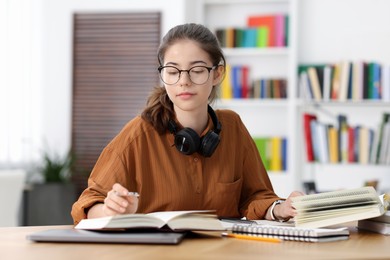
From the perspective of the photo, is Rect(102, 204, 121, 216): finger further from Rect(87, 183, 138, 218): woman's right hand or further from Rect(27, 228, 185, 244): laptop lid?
Rect(27, 228, 185, 244): laptop lid

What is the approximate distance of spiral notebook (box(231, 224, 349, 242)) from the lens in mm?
1691

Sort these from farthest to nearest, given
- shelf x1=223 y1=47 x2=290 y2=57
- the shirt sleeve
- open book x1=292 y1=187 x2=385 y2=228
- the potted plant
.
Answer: the potted plant → shelf x1=223 y1=47 x2=290 y2=57 → the shirt sleeve → open book x1=292 y1=187 x2=385 y2=228

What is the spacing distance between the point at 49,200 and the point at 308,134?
7.73ft

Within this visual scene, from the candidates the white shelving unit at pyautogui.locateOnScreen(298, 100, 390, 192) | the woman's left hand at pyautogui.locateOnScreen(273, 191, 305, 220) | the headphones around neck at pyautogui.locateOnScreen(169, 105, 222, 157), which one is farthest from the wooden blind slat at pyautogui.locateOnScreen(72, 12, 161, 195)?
the woman's left hand at pyautogui.locateOnScreen(273, 191, 305, 220)

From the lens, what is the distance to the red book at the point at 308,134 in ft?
17.7

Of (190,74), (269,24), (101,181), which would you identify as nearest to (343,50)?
(269,24)

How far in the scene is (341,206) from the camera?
1848mm

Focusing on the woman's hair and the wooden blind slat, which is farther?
Answer: the wooden blind slat

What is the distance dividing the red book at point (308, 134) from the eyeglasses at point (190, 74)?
339cm

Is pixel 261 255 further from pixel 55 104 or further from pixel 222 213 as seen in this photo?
pixel 55 104

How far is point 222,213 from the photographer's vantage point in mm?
2217

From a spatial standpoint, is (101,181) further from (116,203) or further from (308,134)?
(308,134)

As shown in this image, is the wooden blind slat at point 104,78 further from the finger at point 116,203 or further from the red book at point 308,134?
the finger at point 116,203

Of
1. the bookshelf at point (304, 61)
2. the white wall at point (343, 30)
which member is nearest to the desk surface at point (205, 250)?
the bookshelf at point (304, 61)
